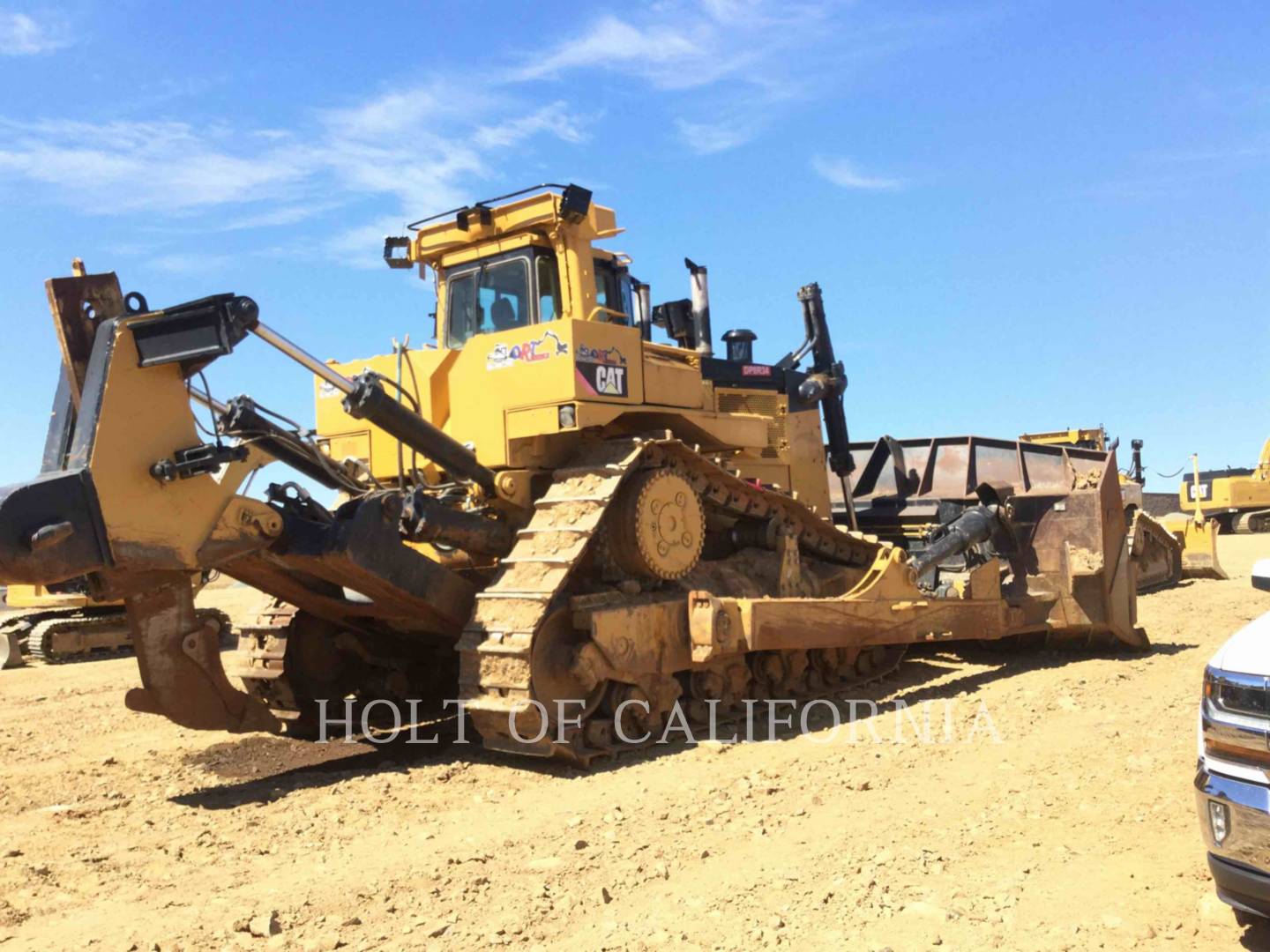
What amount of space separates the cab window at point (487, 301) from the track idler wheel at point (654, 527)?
191 centimetres

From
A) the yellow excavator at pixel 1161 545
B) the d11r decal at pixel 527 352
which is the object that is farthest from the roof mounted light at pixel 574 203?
the yellow excavator at pixel 1161 545

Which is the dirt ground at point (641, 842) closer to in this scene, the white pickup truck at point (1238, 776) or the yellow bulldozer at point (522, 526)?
the white pickup truck at point (1238, 776)

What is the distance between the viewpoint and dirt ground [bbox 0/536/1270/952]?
4262 millimetres

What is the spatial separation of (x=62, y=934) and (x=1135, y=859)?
4.29m

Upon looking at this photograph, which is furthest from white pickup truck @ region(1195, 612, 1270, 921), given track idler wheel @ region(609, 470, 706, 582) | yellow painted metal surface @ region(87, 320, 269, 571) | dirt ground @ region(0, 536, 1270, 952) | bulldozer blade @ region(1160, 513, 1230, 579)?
bulldozer blade @ region(1160, 513, 1230, 579)

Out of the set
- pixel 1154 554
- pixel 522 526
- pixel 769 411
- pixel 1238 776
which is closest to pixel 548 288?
pixel 522 526

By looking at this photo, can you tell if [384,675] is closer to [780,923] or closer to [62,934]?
[62,934]

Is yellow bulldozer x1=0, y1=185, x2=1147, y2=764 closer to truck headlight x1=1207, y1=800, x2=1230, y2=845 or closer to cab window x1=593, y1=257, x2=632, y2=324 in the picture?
cab window x1=593, y1=257, x2=632, y2=324

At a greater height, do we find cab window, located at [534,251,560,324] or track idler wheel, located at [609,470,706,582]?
cab window, located at [534,251,560,324]

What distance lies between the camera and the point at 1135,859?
15.7 ft

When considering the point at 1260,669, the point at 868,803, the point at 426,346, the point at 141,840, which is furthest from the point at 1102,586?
the point at 141,840

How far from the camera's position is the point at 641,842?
5344 mm

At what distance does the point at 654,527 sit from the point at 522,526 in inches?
39.4

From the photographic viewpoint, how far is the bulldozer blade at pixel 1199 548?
19.7 meters
